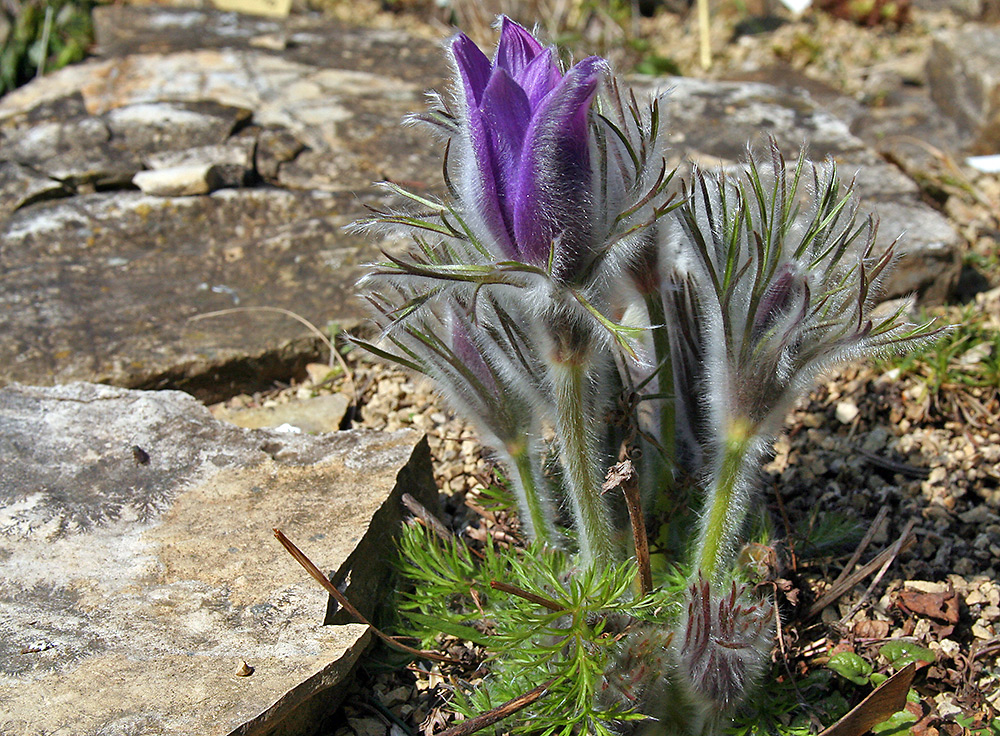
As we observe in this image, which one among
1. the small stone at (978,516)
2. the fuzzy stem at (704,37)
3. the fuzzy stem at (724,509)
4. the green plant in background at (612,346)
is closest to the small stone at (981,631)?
the small stone at (978,516)

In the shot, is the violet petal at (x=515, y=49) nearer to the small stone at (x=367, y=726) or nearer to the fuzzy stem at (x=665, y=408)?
the fuzzy stem at (x=665, y=408)

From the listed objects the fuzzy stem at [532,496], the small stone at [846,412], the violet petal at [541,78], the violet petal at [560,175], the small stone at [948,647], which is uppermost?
the violet petal at [541,78]

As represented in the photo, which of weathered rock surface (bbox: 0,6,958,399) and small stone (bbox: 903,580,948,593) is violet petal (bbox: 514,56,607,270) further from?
weathered rock surface (bbox: 0,6,958,399)

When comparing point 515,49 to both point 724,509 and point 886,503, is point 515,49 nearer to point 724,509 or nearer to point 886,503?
point 724,509

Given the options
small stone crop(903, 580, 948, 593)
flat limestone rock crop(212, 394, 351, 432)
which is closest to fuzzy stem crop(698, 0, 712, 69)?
flat limestone rock crop(212, 394, 351, 432)

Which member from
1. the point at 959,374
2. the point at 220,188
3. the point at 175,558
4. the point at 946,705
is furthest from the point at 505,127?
the point at 220,188

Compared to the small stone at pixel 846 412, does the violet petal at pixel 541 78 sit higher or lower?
higher

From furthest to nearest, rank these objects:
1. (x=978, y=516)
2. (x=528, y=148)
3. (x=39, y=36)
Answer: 1. (x=39, y=36)
2. (x=978, y=516)
3. (x=528, y=148)
